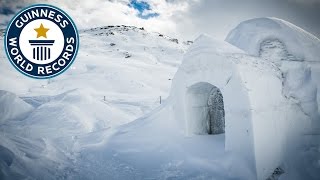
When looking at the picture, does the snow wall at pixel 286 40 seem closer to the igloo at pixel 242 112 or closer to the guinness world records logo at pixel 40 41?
the igloo at pixel 242 112

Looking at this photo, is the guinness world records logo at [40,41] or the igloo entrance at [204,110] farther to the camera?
the igloo entrance at [204,110]

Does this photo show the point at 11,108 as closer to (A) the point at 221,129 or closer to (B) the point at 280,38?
(A) the point at 221,129

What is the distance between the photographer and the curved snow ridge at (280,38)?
7320mm

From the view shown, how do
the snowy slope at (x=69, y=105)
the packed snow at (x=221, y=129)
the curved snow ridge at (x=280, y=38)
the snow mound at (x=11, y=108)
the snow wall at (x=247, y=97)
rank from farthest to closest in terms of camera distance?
1. the snow mound at (x=11, y=108)
2. the curved snow ridge at (x=280, y=38)
3. the snowy slope at (x=69, y=105)
4. the packed snow at (x=221, y=129)
5. the snow wall at (x=247, y=97)

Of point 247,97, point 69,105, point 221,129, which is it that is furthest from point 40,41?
point 69,105

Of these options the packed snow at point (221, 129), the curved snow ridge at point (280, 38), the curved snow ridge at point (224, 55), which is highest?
the curved snow ridge at point (280, 38)

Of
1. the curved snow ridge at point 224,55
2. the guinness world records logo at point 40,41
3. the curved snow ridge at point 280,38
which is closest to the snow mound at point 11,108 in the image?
the guinness world records logo at point 40,41

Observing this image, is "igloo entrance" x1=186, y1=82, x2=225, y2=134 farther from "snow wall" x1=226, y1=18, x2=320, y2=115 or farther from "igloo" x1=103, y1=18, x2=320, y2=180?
"snow wall" x1=226, y1=18, x2=320, y2=115

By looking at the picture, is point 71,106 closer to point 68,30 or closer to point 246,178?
point 68,30

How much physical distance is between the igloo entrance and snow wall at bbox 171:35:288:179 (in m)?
0.52

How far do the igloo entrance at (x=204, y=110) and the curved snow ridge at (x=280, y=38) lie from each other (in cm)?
166

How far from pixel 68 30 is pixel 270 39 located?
18.5ft

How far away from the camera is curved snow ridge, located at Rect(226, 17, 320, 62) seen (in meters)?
7.32

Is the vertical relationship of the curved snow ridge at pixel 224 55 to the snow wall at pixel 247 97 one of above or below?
above
